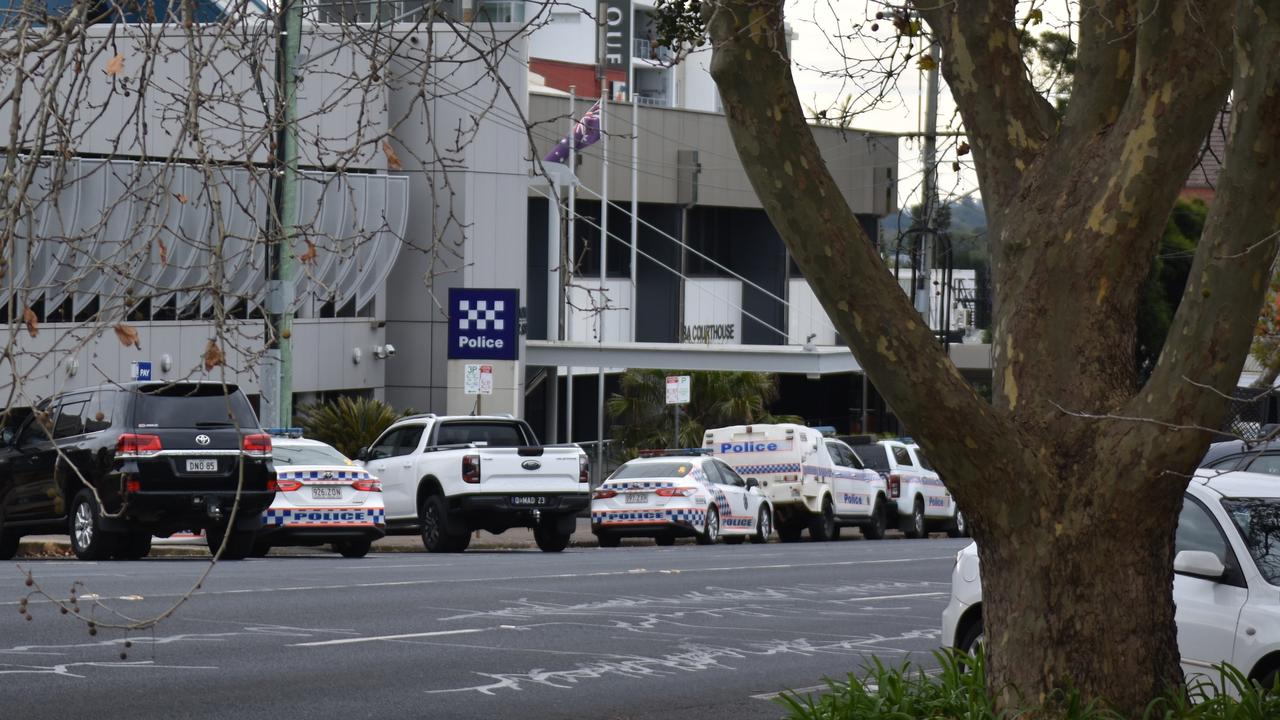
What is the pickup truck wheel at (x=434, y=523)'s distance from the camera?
969 inches

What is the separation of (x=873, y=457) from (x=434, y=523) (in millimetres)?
14508

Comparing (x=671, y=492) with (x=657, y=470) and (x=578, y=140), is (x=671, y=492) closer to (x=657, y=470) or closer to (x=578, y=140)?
(x=657, y=470)

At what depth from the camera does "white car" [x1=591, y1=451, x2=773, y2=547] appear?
28250 millimetres

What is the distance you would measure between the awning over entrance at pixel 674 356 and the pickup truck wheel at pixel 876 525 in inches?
193

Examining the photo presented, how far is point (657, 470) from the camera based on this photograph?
94.6 ft

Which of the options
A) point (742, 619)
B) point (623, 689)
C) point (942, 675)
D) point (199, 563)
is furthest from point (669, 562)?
point (942, 675)

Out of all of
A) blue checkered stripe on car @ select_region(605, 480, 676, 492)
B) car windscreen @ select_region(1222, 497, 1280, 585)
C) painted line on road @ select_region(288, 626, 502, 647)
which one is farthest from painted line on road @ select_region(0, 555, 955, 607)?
car windscreen @ select_region(1222, 497, 1280, 585)

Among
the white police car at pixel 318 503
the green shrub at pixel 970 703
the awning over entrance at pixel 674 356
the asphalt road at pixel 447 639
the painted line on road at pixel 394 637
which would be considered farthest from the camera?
the awning over entrance at pixel 674 356

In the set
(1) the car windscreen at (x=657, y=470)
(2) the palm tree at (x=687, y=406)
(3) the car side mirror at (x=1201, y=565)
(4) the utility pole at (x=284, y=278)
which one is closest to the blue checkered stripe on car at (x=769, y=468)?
(1) the car windscreen at (x=657, y=470)

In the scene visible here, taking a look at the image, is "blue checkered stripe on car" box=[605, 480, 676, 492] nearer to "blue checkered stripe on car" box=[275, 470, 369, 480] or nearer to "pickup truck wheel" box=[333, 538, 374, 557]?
"pickup truck wheel" box=[333, 538, 374, 557]

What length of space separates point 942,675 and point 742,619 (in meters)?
6.70

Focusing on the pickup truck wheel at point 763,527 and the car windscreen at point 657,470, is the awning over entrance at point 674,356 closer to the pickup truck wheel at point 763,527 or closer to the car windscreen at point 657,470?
the pickup truck wheel at point 763,527

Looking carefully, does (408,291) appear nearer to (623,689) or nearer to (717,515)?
(717,515)

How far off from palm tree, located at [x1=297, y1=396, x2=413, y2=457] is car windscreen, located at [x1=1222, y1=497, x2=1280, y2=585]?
79.4 feet
